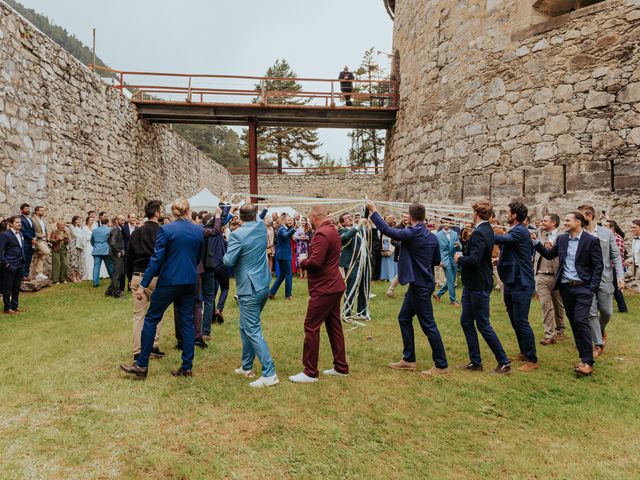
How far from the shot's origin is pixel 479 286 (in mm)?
4578

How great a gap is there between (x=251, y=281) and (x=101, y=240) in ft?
23.3

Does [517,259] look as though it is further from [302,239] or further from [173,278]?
[302,239]

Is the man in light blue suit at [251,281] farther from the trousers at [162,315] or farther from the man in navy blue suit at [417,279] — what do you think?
the man in navy blue suit at [417,279]

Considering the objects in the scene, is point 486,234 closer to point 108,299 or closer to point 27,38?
point 108,299

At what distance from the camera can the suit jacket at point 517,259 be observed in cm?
482

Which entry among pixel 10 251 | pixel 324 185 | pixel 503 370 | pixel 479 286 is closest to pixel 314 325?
pixel 479 286

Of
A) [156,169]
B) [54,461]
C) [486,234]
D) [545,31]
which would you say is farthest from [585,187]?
[156,169]

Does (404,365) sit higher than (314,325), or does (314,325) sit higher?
(314,325)

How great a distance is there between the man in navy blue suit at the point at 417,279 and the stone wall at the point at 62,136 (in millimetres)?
8383

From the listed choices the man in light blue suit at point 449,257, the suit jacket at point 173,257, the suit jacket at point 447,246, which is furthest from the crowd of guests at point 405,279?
the suit jacket at point 447,246

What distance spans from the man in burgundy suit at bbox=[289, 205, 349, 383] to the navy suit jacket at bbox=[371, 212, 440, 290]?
0.63 metres

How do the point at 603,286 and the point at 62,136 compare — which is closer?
the point at 603,286

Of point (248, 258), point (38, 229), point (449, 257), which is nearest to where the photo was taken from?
point (248, 258)

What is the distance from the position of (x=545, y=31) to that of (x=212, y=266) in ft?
29.8
